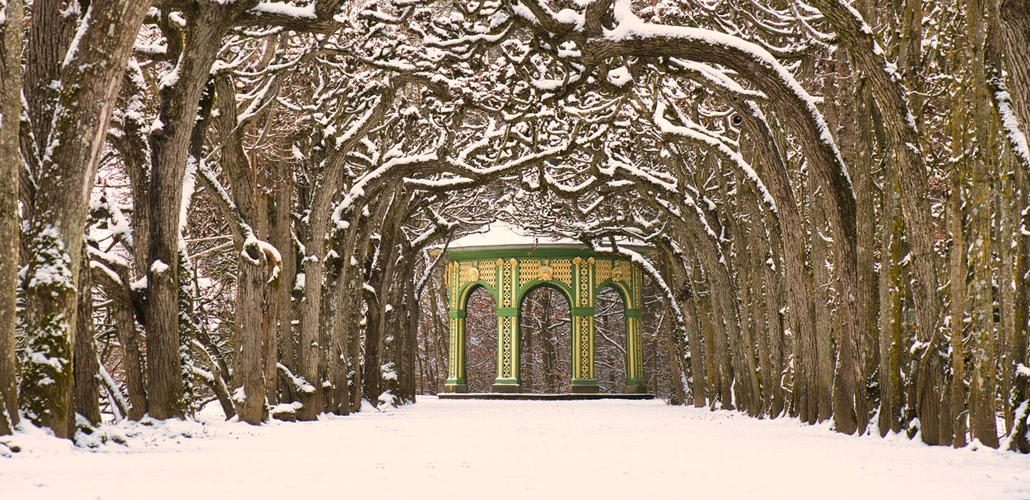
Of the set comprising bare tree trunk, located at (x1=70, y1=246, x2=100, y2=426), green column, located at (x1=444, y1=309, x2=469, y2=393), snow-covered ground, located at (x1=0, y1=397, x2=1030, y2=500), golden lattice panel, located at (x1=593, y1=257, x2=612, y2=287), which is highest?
golden lattice panel, located at (x1=593, y1=257, x2=612, y2=287)

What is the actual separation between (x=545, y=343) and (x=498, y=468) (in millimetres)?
38140

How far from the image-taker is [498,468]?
7520 millimetres

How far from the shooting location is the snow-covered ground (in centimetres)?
585

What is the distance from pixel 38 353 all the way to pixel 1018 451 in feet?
→ 22.3

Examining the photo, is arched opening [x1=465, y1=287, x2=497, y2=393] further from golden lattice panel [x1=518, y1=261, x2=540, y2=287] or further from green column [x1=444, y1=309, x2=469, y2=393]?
golden lattice panel [x1=518, y1=261, x2=540, y2=287]

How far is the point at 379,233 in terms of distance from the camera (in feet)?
78.8

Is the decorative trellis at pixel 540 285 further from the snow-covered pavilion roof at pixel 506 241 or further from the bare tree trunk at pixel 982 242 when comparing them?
the bare tree trunk at pixel 982 242

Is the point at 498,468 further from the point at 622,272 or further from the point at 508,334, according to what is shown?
the point at 622,272

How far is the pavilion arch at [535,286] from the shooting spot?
35.4m

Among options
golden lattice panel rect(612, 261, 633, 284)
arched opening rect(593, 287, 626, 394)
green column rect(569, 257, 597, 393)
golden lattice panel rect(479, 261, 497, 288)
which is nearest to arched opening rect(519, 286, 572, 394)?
arched opening rect(593, 287, 626, 394)

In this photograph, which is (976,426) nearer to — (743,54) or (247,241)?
(743,54)

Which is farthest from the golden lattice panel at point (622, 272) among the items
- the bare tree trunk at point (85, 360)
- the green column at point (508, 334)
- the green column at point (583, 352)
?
the bare tree trunk at point (85, 360)

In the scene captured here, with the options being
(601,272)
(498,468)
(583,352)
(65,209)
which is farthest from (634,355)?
(65,209)

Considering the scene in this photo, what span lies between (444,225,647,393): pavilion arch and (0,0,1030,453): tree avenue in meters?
10.8
